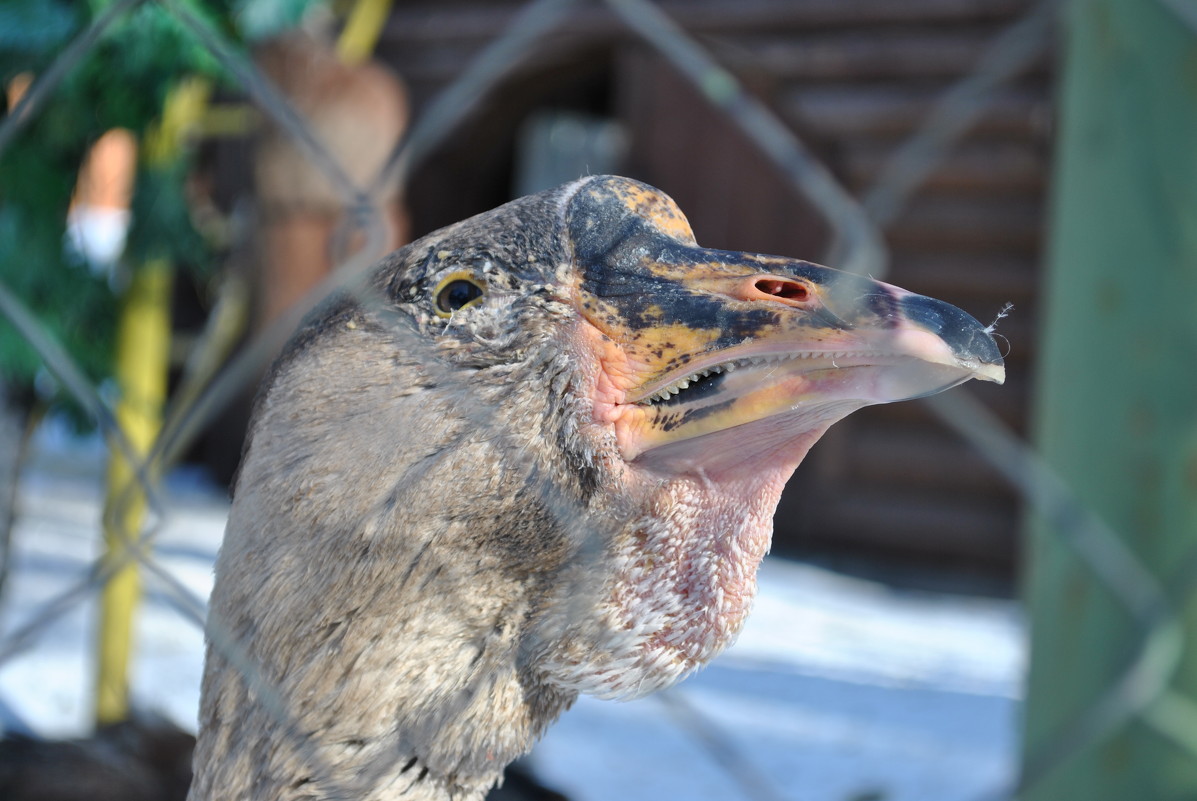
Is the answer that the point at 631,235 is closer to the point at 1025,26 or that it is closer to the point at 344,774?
the point at 1025,26

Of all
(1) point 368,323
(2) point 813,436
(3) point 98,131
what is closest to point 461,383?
(1) point 368,323

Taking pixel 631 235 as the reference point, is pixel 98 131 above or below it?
below

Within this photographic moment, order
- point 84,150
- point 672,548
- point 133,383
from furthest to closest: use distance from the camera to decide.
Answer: point 133,383 < point 84,150 < point 672,548

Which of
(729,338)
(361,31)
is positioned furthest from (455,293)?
(361,31)

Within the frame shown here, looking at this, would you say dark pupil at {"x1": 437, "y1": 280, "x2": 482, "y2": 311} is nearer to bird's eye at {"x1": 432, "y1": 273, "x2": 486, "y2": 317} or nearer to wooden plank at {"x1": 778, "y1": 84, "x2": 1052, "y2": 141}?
bird's eye at {"x1": 432, "y1": 273, "x2": 486, "y2": 317}

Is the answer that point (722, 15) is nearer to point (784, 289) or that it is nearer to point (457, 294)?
point (457, 294)

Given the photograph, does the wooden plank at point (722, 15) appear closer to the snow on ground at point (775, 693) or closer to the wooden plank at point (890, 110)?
the wooden plank at point (890, 110)
